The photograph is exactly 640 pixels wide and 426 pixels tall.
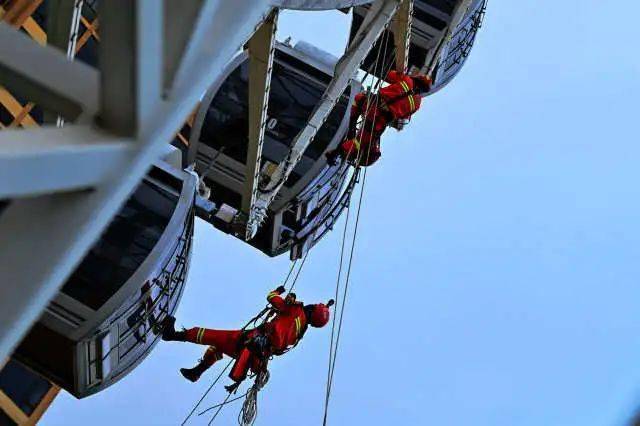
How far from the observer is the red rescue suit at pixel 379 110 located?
15.6 meters

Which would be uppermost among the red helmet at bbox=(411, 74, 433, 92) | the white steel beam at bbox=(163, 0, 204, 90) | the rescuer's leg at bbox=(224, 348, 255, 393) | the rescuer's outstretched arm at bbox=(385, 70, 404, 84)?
the red helmet at bbox=(411, 74, 433, 92)

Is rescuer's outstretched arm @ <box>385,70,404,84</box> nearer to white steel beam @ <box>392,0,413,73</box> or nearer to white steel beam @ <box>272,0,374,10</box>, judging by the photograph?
white steel beam @ <box>392,0,413,73</box>

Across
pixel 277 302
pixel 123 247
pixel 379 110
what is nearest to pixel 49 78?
pixel 123 247

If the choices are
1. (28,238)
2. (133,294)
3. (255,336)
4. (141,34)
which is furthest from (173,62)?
(255,336)

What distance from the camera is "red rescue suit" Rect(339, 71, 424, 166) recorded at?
15.6 meters

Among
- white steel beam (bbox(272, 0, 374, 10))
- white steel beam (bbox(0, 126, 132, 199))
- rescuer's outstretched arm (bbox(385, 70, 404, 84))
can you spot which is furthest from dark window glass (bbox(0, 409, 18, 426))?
white steel beam (bbox(0, 126, 132, 199))

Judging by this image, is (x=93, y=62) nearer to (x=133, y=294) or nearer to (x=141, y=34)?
(x=133, y=294)

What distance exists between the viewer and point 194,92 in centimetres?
402

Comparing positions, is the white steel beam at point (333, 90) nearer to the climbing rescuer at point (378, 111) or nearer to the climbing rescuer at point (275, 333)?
the climbing rescuer at point (378, 111)

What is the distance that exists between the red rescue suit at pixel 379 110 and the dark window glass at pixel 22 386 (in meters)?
13.8

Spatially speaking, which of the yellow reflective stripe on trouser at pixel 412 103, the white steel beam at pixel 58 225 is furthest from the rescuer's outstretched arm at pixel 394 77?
the white steel beam at pixel 58 225

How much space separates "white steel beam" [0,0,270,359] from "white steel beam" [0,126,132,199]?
0.10 metres

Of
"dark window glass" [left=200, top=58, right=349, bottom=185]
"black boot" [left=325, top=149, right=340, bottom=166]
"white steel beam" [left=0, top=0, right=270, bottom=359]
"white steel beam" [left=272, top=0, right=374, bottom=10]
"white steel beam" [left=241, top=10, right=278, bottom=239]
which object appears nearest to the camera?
"white steel beam" [left=0, top=0, right=270, bottom=359]

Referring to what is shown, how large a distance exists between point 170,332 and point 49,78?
11.0m
